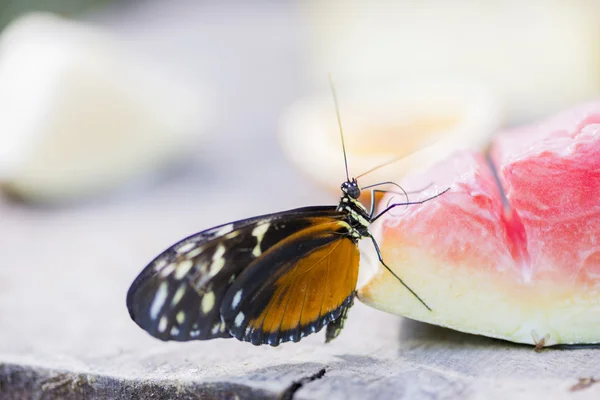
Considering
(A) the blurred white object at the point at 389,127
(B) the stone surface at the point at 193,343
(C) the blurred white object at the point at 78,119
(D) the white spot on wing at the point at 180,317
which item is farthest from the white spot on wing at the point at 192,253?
(C) the blurred white object at the point at 78,119

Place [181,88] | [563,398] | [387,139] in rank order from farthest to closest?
1. [181,88]
2. [387,139]
3. [563,398]

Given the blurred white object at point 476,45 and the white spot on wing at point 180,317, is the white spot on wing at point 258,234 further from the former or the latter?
the blurred white object at point 476,45

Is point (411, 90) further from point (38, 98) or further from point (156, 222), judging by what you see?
point (38, 98)

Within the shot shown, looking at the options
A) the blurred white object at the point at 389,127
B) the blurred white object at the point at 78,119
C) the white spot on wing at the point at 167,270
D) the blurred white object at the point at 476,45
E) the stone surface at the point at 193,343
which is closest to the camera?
the stone surface at the point at 193,343

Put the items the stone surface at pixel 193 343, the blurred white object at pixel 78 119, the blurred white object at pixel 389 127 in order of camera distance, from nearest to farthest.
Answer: the stone surface at pixel 193 343
the blurred white object at pixel 389 127
the blurred white object at pixel 78 119

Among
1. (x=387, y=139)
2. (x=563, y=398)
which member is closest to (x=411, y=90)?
(x=387, y=139)

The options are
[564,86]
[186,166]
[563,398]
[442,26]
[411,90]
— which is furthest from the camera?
[442,26]
